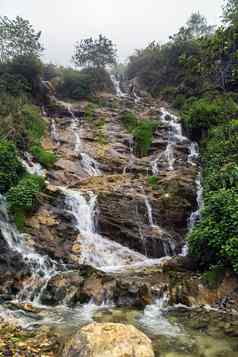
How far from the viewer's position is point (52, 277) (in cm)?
1004

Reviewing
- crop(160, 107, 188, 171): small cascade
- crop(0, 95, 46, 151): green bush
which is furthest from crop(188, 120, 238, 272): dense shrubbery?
crop(0, 95, 46, 151): green bush

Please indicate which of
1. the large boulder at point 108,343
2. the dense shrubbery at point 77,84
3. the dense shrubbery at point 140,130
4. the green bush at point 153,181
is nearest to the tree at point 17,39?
the dense shrubbery at point 77,84

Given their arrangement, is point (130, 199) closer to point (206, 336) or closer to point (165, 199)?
point (165, 199)

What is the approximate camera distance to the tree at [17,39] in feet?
104

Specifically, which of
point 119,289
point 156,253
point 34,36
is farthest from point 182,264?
point 34,36

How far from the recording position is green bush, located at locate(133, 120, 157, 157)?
2231 centimetres

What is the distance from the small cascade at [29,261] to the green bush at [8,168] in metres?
0.79

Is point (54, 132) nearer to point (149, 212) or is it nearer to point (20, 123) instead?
point (20, 123)

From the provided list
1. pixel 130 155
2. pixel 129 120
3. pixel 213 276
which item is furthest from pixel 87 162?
pixel 213 276

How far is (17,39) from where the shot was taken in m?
31.6

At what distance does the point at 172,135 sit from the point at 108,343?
19375 mm

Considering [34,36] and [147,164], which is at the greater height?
[34,36]

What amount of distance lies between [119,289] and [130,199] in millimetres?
6039

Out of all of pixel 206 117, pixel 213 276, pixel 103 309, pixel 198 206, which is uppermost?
pixel 206 117
